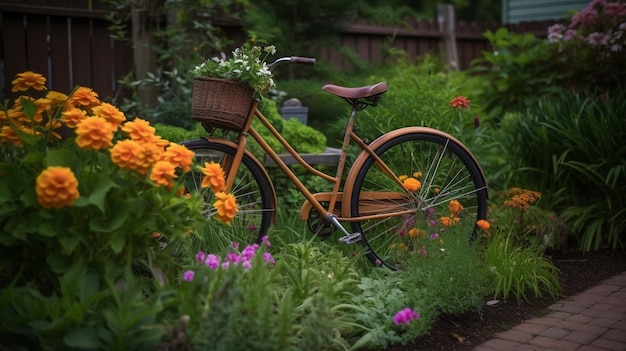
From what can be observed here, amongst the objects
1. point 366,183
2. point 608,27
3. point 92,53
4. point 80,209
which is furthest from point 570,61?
point 80,209

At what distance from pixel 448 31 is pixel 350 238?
584 centimetres

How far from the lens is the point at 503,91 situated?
23.4 ft

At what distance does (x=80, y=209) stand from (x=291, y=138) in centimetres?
222

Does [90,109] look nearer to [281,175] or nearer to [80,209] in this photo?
[80,209]

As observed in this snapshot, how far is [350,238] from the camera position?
3684mm

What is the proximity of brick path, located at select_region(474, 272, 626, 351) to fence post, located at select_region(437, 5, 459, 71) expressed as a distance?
5.50 m

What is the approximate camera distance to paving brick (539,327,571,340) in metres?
3.09

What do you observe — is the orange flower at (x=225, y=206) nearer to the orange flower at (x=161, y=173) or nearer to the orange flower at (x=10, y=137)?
the orange flower at (x=161, y=173)

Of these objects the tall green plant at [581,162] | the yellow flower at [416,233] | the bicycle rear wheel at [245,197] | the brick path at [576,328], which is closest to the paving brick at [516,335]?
the brick path at [576,328]

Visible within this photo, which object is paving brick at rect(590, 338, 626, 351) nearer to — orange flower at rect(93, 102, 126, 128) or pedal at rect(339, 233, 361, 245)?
pedal at rect(339, 233, 361, 245)

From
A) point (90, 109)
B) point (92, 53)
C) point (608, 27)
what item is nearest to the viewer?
point (90, 109)

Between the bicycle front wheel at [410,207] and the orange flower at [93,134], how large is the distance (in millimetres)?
1551

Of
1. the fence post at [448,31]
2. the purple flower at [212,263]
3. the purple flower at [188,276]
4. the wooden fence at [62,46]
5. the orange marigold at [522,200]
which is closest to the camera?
the purple flower at [188,276]

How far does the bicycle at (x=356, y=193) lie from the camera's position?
3523 millimetres
